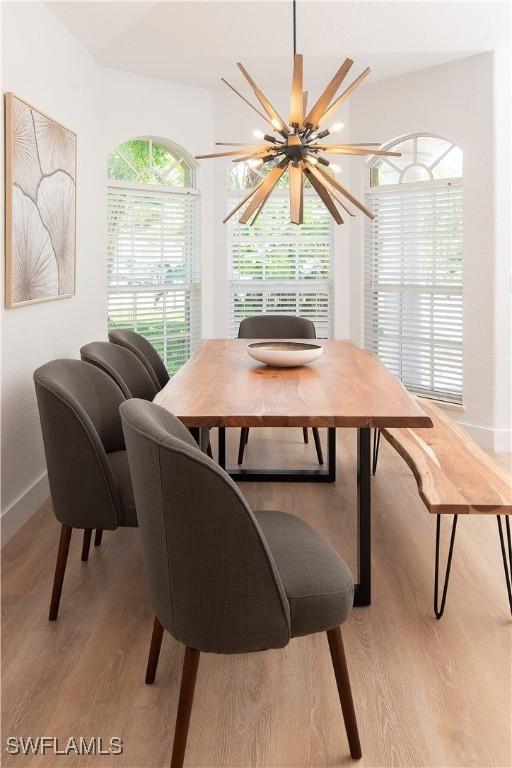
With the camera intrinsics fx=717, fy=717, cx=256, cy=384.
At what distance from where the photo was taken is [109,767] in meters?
1.79

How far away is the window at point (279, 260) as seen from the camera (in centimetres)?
612

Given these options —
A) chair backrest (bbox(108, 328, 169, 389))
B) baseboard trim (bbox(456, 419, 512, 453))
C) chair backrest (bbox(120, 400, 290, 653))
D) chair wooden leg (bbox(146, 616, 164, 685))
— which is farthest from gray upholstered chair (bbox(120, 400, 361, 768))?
baseboard trim (bbox(456, 419, 512, 453))

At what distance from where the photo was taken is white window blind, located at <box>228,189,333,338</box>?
6.13 metres

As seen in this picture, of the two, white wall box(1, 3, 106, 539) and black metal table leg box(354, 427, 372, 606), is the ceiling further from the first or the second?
black metal table leg box(354, 427, 372, 606)

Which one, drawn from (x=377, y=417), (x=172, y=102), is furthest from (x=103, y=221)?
(x=377, y=417)

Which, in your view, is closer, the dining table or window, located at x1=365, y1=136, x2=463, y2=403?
the dining table

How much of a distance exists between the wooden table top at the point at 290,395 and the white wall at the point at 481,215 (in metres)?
1.66

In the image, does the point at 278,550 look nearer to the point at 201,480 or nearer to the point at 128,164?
the point at 201,480

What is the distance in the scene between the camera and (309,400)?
8.47 ft

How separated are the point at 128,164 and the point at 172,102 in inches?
25.6

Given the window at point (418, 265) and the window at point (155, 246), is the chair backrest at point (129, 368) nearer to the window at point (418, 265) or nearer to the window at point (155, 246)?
the window at point (155, 246)

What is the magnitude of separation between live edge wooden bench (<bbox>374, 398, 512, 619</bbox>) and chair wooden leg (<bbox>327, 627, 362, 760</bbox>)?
62 cm

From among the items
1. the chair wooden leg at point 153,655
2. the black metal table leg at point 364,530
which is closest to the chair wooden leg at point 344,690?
the chair wooden leg at point 153,655

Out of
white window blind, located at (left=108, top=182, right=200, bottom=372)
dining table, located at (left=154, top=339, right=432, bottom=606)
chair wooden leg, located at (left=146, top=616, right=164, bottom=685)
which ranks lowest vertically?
chair wooden leg, located at (left=146, top=616, right=164, bottom=685)
